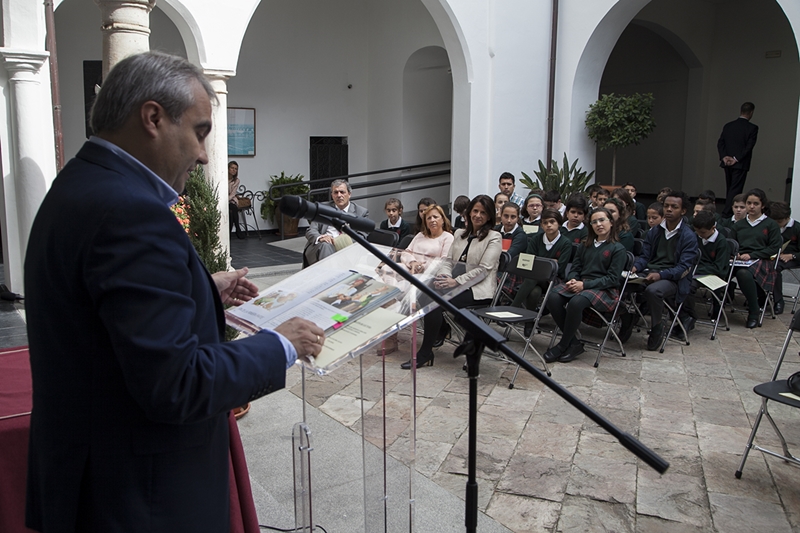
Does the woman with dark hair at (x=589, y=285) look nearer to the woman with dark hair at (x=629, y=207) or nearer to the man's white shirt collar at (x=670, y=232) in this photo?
the man's white shirt collar at (x=670, y=232)

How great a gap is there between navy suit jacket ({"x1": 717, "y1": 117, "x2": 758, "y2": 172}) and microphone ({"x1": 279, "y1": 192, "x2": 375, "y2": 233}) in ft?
34.3

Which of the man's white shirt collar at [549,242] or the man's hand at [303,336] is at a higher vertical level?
the man's hand at [303,336]

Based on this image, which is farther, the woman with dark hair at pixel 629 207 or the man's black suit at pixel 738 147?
the man's black suit at pixel 738 147

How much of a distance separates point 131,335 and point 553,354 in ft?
15.8

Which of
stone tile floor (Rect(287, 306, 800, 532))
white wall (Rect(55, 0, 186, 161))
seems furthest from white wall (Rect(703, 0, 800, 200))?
white wall (Rect(55, 0, 186, 161))

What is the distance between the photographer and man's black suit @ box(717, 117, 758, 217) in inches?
419

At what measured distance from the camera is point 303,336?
5.01 feet

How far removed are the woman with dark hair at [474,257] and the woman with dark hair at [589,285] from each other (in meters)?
0.59

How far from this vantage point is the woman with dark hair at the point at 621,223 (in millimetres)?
6537

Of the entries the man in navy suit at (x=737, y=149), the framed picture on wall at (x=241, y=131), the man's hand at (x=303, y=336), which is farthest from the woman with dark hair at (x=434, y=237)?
the framed picture on wall at (x=241, y=131)

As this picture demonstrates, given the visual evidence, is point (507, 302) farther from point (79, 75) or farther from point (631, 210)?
point (79, 75)

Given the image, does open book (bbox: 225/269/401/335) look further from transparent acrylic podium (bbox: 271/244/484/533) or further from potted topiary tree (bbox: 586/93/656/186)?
potted topiary tree (bbox: 586/93/656/186)

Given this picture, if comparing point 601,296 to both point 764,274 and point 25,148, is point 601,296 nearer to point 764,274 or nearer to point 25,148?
point 764,274

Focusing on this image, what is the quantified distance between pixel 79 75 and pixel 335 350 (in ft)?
37.5
